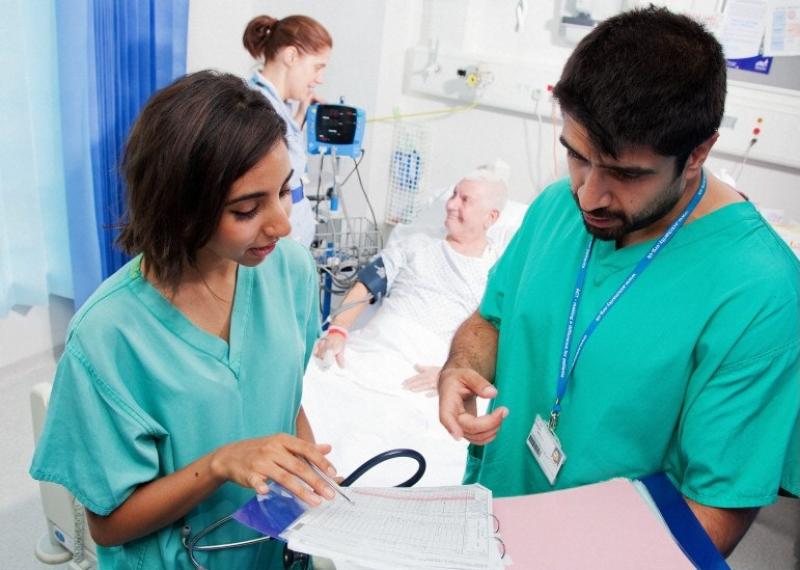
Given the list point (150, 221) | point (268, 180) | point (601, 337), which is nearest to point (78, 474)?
point (150, 221)

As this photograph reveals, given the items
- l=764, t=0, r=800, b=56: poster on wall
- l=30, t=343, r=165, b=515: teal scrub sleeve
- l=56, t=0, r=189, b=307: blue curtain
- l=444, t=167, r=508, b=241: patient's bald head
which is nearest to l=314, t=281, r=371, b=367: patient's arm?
l=444, t=167, r=508, b=241: patient's bald head

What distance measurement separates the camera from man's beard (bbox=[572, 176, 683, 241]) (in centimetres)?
95

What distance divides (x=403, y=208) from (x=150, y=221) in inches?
106

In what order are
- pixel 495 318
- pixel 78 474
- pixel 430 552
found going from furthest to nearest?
pixel 495 318
pixel 78 474
pixel 430 552

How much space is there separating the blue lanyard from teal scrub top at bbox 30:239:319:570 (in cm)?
43

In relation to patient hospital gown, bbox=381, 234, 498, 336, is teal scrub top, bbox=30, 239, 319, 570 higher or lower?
higher

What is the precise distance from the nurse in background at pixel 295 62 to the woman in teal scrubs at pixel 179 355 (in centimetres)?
160

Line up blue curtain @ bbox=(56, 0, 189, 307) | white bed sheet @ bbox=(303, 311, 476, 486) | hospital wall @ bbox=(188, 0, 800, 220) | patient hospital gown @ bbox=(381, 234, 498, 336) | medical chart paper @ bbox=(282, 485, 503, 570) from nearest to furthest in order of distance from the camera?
medical chart paper @ bbox=(282, 485, 503, 570)
white bed sheet @ bbox=(303, 311, 476, 486)
blue curtain @ bbox=(56, 0, 189, 307)
patient hospital gown @ bbox=(381, 234, 498, 336)
hospital wall @ bbox=(188, 0, 800, 220)

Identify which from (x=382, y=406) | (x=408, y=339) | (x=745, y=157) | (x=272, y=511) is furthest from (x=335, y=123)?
(x=272, y=511)

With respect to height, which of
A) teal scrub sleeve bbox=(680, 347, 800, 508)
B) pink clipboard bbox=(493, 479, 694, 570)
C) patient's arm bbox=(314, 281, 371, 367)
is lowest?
patient's arm bbox=(314, 281, 371, 367)

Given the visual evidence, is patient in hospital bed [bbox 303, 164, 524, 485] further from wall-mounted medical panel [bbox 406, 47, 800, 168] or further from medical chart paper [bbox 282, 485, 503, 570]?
medical chart paper [bbox 282, 485, 503, 570]

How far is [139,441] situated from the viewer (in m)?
0.91

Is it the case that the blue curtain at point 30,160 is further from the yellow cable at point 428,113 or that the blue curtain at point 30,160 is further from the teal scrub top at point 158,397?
the teal scrub top at point 158,397

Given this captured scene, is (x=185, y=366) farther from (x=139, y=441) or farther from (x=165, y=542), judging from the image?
(x=165, y=542)
